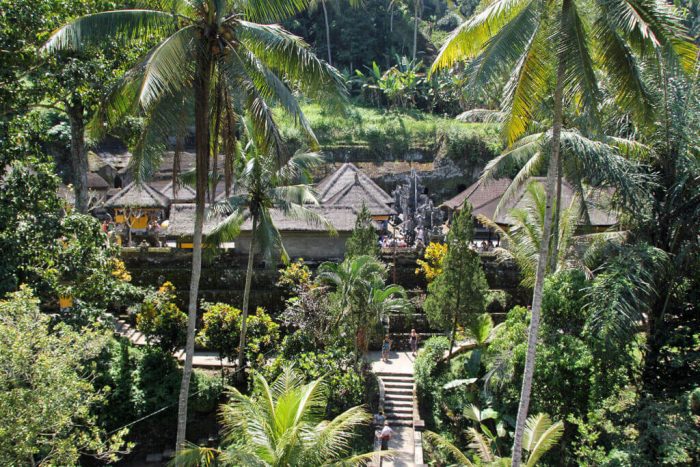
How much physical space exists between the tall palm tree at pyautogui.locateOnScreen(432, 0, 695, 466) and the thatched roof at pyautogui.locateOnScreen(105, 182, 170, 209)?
19.6 metres

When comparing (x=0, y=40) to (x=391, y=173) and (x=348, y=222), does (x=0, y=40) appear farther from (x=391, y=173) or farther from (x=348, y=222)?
(x=391, y=173)

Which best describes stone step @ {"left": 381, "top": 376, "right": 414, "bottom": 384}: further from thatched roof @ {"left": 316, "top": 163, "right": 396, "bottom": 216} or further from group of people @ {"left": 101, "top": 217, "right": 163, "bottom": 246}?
group of people @ {"left": 101, "top": 217, "right": 163, "bottom": 246}

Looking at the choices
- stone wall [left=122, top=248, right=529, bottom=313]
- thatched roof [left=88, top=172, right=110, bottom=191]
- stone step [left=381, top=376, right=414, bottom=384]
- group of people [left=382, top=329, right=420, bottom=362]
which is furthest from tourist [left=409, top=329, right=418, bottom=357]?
thatched roof [left=88, top=172, right=110, bottom=191]

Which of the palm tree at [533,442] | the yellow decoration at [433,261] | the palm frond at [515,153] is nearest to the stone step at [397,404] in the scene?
the palm tree at [533,442]

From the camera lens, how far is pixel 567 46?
33.9ft

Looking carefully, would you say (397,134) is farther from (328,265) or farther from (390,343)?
(328,265)

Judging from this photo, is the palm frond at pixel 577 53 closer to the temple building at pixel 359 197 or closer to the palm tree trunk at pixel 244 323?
the palm tree trunk at pixel 244 323

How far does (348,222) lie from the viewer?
2455cm

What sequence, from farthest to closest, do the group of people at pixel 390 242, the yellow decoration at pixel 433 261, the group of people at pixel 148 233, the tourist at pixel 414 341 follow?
the group of people at pixel 390 242 → the group of people at pixel 148 233 → the yellow decoration at pixel 433 261 → the tourist at pixel 414 341

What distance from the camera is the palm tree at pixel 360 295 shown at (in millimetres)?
18422

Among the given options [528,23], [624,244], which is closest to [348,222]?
[624,244]

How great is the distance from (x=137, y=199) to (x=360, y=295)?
542 inches

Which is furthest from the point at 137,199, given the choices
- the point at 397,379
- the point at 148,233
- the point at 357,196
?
the point at 397,379

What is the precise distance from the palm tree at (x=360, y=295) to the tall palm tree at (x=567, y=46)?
27.2ft
